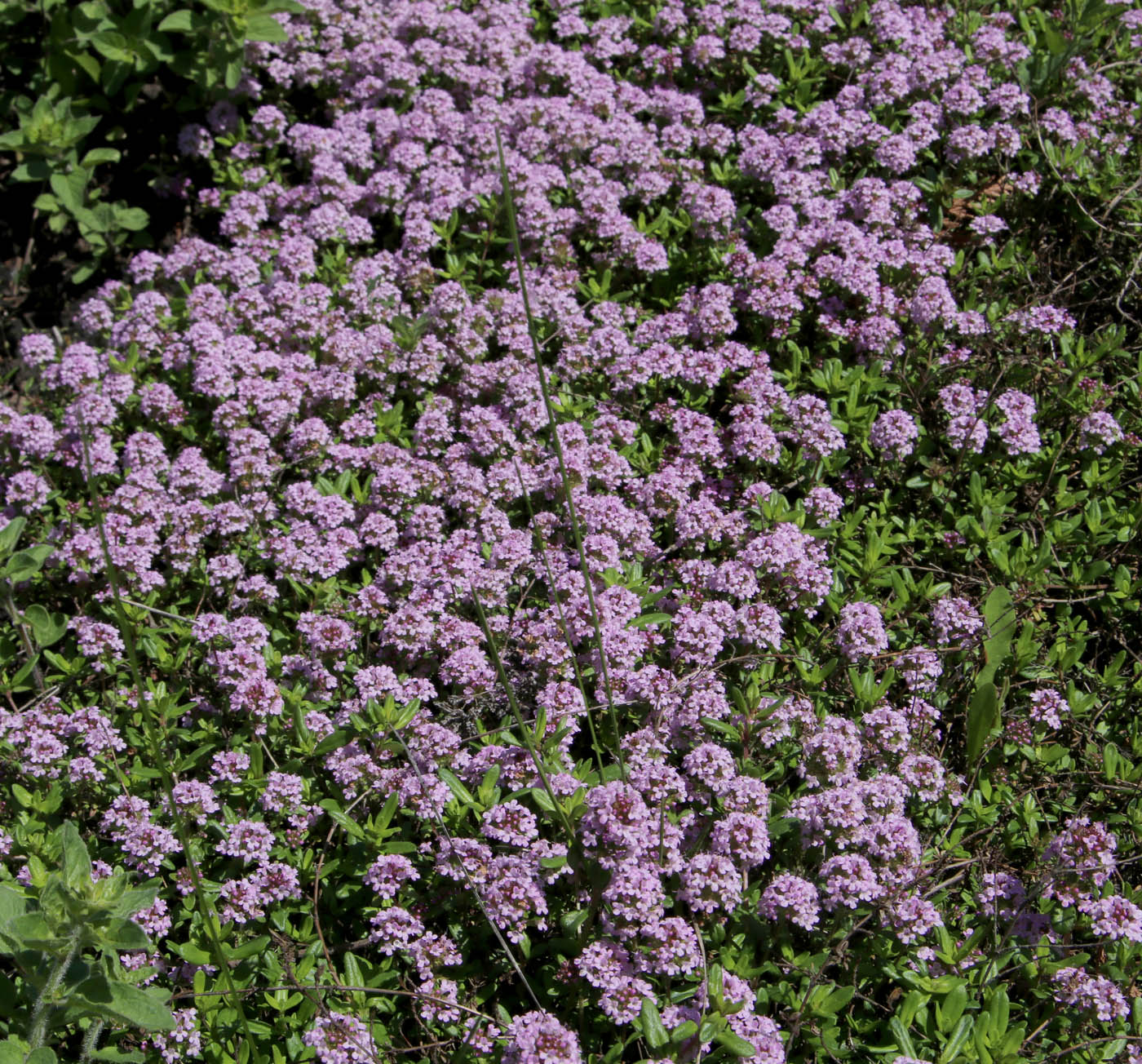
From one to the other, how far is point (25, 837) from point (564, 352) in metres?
3.35

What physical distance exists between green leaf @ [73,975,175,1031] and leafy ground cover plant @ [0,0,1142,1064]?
241mm

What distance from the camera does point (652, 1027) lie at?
362 centimetres

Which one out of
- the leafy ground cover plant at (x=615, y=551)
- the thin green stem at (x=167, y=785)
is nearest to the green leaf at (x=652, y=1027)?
the leafy ground cover plant at (x=615, y=551)

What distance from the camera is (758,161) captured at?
646cm

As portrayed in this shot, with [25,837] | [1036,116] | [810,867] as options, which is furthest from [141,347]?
[1036,116]

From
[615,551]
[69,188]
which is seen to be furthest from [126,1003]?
[69,188]

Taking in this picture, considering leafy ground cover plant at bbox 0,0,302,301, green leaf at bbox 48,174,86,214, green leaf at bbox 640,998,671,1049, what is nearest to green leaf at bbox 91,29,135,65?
leafy ground cover plant at bbox 0,0,302,301

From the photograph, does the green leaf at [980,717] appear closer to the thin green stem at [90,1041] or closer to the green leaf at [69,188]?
the thin green stem at [90,1041]

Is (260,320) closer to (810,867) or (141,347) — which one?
(141,347)

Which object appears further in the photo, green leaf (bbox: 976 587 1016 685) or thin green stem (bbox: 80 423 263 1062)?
green leaf (bbox: 976 587 1016 685)

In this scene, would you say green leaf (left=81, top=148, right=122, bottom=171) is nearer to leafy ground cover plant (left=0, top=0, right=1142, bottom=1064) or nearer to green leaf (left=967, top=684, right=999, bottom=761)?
leafy ground cover plant (left=0, top=0, right=1142, bottom=1064)

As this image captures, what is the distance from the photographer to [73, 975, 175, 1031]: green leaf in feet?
11.4

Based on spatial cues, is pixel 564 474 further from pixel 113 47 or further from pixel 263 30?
pixel 113 47

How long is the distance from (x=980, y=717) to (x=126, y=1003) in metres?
3.35
